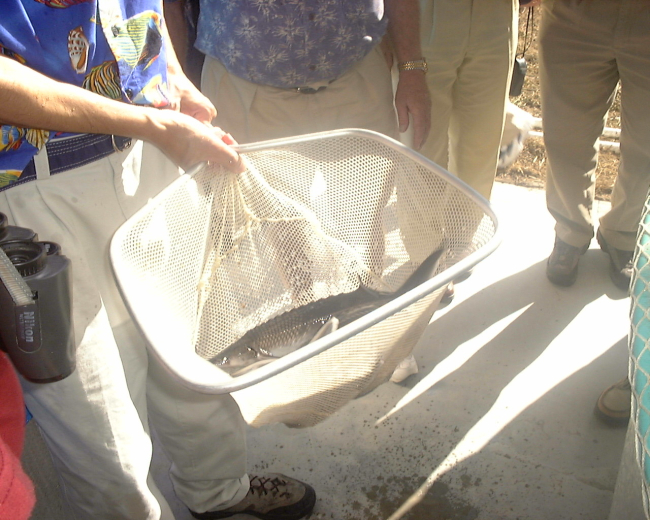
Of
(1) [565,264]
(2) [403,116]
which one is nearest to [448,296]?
(1) [565,264]

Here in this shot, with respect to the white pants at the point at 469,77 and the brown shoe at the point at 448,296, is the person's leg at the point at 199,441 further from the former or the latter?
the white pants at the point at 469,77

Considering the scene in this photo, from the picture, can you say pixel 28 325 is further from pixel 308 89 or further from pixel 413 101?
pixel 413 101

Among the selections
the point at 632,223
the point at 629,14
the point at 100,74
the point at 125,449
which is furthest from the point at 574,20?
the point at 125,449

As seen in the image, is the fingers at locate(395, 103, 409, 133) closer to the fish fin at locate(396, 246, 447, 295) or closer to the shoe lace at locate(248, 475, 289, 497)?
the fish fin at locate(396, 246, 447, 295)

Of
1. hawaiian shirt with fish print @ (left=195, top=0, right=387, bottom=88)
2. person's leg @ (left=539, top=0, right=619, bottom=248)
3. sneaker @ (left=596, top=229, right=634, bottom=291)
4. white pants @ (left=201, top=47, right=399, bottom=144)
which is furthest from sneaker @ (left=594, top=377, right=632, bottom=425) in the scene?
hawaiian shirt with fish print @ (left=195, top=0, right=387, bottom=88)

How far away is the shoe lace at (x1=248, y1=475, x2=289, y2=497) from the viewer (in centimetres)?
156

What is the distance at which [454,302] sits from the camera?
2.34 m

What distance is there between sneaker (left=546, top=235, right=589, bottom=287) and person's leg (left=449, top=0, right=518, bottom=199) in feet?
1.28

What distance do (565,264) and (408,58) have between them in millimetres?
1137

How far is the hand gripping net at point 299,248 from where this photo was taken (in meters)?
0.97

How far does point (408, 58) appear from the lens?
1.83 metres

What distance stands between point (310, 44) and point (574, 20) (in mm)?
1089

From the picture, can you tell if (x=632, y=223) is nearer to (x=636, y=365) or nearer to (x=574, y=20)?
(x=574, y=20)

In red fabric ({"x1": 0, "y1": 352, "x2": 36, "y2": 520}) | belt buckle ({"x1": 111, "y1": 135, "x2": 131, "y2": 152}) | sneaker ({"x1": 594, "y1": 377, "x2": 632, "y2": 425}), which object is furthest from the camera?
sneaker ({"x1": 594, "y1": 377, "x2": 632, "y2": 425})
